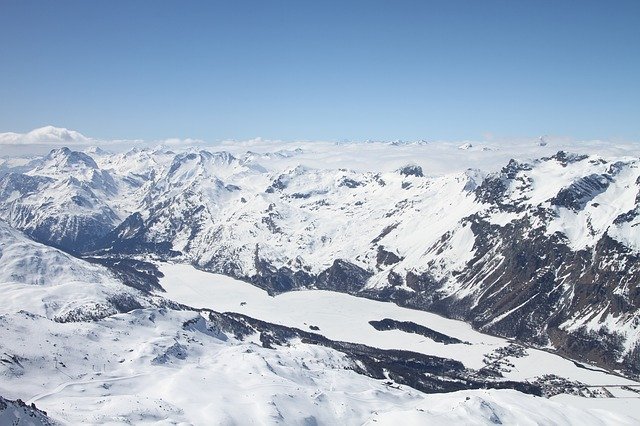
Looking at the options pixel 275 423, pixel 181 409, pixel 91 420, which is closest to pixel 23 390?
pixel 91 420

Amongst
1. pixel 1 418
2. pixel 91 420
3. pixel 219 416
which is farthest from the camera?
pixel 219 416

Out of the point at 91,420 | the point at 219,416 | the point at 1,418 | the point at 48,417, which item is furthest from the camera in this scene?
the point at 219,416

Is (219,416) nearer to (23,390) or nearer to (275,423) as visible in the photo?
(275,423)

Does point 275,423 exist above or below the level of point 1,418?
below

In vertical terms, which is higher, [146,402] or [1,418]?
[1,418]

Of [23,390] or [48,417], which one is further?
[23,390]

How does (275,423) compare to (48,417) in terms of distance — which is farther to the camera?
(275,423)

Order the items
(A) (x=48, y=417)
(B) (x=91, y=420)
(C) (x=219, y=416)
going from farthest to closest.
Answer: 1. (C) (x=219, y=416)
2. (B) (x=91, y=420)
3. (A) (x=48, y=417)

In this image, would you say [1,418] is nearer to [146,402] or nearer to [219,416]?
[146,402]

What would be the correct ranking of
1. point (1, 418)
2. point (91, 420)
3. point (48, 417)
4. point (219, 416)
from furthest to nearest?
point (219, 416) < point (91, 420) < point (48, 417) < point (1, 418)
